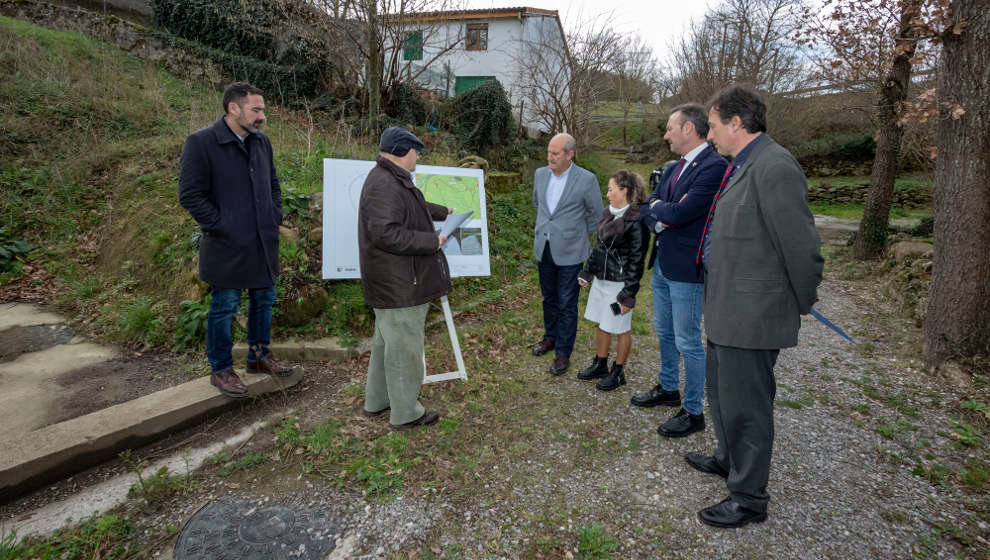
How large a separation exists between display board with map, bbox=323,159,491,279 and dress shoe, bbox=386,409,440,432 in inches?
62.8

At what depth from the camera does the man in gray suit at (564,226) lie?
13.9ft

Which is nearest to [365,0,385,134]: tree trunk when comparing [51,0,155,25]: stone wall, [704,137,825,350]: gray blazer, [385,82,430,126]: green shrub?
[385,82,430,126]: green shrub

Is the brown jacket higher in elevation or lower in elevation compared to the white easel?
higher

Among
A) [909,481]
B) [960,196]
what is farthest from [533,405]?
[960,196]

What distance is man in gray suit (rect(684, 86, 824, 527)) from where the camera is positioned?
87.0 inches

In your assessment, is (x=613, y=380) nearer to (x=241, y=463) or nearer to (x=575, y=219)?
(x=575, y=219)

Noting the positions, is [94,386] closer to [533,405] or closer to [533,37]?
[533,405]

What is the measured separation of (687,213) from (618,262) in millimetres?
857

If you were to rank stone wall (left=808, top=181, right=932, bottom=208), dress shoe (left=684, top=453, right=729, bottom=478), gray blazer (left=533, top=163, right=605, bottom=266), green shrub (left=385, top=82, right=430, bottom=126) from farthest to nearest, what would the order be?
stone wall (left=808, top=181, right=932, bottom=208), green shrub (left=385, top=82, right=430, bottom=126), gray blazer (left=533, top=163, right=605, bottom=266), dress shoe (left=684, top=453, right=729, bottom=478)

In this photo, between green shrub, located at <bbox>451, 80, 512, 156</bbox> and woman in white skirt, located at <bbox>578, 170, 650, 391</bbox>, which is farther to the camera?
green shrub, located at <bbox>451, 80, 512, 156</bbox>

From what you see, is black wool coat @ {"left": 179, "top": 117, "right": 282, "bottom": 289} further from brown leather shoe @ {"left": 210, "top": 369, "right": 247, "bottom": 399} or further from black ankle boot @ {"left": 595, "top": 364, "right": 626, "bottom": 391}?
black ankle boot @ {"left": 595, "top": 364, "right": 626, "bottom": 391}

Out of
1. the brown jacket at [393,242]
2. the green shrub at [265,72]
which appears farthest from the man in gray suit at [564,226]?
the green shrub at [265,72]

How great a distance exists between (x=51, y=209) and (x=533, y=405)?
7403 mm

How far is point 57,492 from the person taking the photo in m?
2.77
